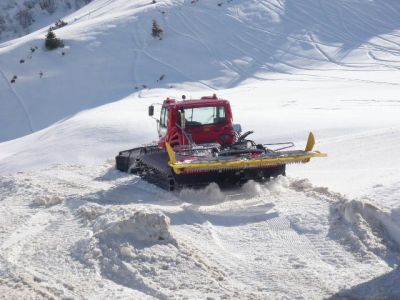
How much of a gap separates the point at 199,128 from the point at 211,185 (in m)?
2.11

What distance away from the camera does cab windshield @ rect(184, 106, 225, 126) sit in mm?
12781

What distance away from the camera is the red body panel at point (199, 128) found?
1265cm

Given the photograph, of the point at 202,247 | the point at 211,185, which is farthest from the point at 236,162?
the point at 202,247

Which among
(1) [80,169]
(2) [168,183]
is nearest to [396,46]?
(1) [80,169]

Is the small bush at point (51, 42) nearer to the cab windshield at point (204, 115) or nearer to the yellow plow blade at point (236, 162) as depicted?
the cab windshield at point (204, 115)

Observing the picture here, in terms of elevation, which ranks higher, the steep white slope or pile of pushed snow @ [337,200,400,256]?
the steep white slope

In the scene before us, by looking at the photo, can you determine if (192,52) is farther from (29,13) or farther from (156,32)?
(29,13)

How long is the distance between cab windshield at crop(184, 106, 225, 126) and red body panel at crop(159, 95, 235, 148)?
0.02 m

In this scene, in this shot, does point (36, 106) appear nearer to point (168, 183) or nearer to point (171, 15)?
point (171, 15)

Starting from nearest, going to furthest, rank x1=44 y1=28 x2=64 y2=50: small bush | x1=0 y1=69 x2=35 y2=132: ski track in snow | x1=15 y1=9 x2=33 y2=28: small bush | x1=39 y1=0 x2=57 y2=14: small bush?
x1=0 y1=69 x2=35 y2=132: ski track in snow, x1=44 y1=28 x2=64 y2=50: small bush, x1=15 y1=9 x2=33 y2=28: small bush, x1=39 y1=0 x2=57 y2=14: small bush

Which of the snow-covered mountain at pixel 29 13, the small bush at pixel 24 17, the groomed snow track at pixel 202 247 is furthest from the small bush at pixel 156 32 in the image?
the groomed snow track at pixel 202 247

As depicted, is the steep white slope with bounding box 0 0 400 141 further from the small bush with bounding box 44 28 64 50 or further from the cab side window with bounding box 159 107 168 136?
the cab side window with bounding box 159 107 168 136

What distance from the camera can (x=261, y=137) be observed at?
55.7 feet

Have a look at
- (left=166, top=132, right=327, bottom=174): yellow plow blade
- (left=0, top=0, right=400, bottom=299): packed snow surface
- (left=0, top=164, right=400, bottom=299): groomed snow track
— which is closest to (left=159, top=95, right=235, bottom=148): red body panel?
(left=0, top=0, right=400, bottom=299): packed snow surface
